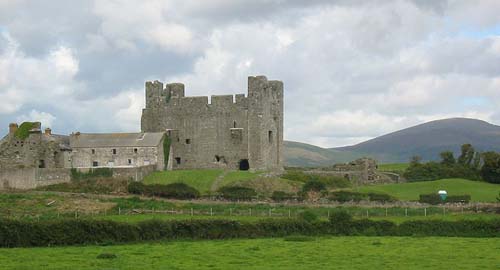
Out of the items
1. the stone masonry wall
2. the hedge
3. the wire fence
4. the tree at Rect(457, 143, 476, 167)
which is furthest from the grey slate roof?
the tree at Rect(457, 143, 476, 167)

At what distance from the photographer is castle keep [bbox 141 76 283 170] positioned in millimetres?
72375

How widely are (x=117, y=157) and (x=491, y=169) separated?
1339 inches

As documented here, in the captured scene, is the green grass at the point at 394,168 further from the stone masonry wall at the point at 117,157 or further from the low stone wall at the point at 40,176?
the low stone wall at the point at 40,176

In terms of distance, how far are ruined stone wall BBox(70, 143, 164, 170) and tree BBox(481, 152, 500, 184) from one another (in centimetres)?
3004

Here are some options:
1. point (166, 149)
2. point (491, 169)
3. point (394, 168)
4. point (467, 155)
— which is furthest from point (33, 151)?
point (467, 155)

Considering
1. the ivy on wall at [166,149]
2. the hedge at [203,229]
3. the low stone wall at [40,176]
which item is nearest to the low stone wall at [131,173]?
the low stone wall at [40,176]

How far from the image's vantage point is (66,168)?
66750 mm

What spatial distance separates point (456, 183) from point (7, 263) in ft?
160

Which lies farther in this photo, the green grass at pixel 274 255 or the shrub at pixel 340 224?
the shrub at pixel 340 224

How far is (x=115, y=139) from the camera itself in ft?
234

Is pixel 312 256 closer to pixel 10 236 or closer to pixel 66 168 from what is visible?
pixel 10 236

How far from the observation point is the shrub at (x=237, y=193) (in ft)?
184

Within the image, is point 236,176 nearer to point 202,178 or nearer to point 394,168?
point 202,178

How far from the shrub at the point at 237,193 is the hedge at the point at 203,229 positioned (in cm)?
1595
